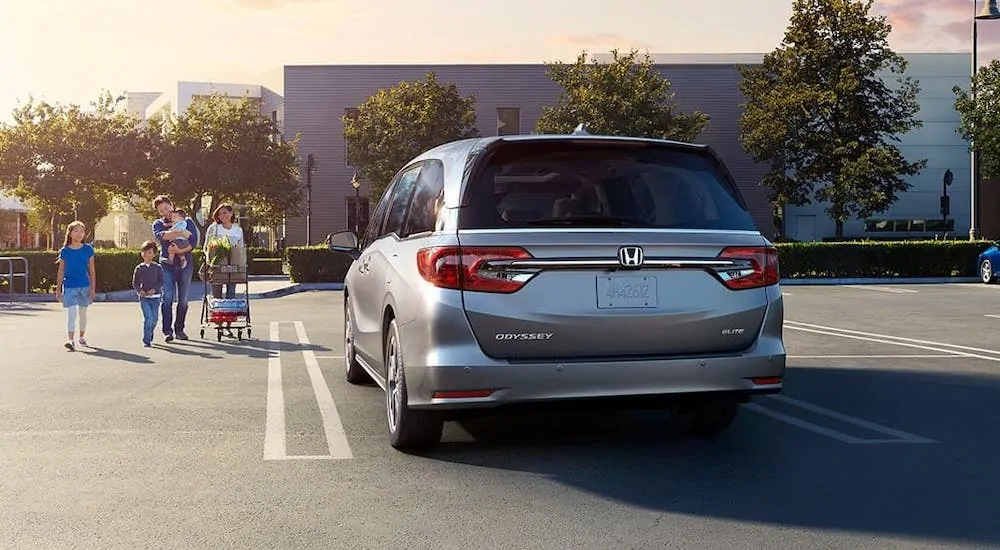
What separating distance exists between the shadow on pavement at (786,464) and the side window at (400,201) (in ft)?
4.87

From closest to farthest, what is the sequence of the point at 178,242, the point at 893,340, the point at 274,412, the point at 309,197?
the point at 274,412, the point at 893,340, the point at 178,242, the point at 309,197

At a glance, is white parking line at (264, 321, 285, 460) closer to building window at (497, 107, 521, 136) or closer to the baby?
the baby

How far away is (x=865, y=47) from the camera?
43.8m

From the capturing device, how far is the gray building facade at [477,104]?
180 ft

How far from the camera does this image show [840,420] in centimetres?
792

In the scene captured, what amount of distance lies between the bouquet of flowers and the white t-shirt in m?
0.06

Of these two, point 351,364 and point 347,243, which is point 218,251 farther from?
point 347,243

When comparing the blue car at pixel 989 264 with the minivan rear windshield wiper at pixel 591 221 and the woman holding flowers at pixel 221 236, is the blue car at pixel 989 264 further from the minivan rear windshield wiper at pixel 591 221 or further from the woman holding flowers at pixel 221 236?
the minivan rear windshield wiper at pixel 591 221

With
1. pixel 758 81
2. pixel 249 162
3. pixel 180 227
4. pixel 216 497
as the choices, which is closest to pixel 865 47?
pixel 758 81

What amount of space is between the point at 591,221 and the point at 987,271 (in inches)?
1061

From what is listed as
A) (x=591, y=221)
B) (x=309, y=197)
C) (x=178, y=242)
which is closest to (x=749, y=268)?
(x=591, y=221)

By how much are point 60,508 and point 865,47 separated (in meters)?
43.1

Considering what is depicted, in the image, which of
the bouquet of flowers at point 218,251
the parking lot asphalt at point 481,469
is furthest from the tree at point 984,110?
the parking lot asphalt at point 481,469

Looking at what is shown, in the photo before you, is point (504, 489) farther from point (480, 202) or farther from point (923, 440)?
point (923, 440)
